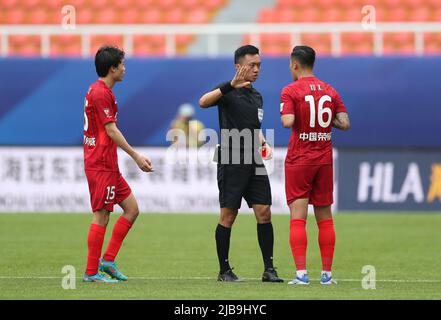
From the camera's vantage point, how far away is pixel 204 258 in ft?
43.1

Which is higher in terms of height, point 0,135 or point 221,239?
point 0,135

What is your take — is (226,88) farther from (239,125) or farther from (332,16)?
(332,16)

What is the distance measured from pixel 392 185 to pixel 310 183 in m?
10.9

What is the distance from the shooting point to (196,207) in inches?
825

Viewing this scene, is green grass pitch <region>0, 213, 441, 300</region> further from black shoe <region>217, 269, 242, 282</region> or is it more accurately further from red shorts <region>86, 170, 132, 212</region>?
red shorts <region>86, 170, 132, 212</region>

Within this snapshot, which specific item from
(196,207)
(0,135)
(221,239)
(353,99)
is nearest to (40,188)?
(0,135)

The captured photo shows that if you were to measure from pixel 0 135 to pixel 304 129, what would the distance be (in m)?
13.3

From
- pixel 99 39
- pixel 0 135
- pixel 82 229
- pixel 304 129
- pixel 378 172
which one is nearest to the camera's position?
pixel 304 129

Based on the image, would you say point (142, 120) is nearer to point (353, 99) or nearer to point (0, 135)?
point (0, 135)

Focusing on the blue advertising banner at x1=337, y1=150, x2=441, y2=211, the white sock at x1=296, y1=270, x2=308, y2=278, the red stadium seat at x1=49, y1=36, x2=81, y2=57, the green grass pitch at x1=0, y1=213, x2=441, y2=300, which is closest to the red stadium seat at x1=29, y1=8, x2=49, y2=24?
the red stadium seat at x1=49, y1=36, x2=81, y2=57

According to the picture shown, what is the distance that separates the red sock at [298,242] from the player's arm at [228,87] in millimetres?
1333

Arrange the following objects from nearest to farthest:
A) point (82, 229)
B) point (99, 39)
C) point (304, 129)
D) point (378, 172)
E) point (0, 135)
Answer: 1. point (304, 129)
2. point (82, 229)
3. point (378, 172)
4. point (0, 135)
5. point (99, 39)

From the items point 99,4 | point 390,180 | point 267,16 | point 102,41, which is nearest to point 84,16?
point 99,4

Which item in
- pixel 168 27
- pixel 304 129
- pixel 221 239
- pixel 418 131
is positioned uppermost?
pixel 168 27
